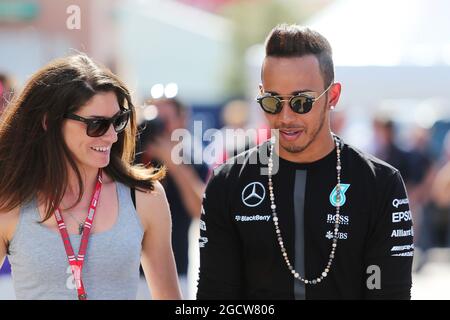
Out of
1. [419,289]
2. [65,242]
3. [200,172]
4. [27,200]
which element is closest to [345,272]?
[65,242]

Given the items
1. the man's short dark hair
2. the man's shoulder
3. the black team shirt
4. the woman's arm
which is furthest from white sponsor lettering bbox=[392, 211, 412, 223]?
the woman's arm

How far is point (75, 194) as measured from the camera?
3.49 m

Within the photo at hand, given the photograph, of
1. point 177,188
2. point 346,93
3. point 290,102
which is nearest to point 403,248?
point 290,102

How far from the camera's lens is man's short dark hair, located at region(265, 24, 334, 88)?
329cm

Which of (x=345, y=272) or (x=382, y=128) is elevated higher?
(x=382, y=128)

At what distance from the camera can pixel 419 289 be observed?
29.3ft

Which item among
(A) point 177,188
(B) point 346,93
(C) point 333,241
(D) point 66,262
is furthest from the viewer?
(B) point 346,93

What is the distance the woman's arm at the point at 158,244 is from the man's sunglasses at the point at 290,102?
632 mm

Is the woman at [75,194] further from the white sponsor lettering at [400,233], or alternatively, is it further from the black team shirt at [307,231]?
the white sponsor lettering at [400,233]

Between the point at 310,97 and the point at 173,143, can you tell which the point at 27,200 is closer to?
the point at 310,97

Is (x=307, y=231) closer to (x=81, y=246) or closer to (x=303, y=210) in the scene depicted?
(x=303, y=210)

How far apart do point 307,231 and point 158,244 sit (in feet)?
2.25

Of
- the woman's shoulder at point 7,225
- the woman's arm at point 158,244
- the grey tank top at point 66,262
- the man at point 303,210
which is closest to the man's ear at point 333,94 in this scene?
the man at point 303,210
